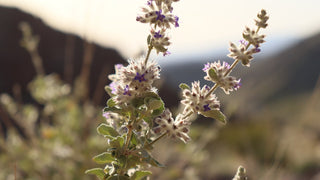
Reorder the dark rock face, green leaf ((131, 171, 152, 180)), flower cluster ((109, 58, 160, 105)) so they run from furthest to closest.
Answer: the dark rock face
green leaf ((131, 171, 152, 180))
flower cluster ((109, 58, 160, 105))

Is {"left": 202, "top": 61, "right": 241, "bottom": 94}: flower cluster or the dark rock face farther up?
the dark rock face

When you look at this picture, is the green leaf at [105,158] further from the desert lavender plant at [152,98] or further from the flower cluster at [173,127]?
the flower cluster at [173,127]

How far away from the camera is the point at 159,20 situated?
129 centimetres

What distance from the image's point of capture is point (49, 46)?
526 inches

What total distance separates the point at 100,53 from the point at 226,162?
6.16m

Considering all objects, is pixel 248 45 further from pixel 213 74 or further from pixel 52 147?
pixel 52 147

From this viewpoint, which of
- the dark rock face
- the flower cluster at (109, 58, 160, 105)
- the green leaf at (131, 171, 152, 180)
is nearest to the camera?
the flower cluster at (109, 58, 160, 105)

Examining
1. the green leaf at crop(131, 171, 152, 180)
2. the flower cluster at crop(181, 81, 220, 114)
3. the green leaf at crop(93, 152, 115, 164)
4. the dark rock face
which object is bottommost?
the green leaf at crop(131, 171, 152, 180)

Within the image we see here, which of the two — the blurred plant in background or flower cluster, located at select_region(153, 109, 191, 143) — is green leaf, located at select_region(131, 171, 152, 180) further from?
the blurred plant in background

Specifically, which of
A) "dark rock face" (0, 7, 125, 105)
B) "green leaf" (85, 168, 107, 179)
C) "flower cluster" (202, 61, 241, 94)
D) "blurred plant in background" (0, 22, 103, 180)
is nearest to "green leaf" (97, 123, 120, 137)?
"green leaf" (85, 168, 107, 179)

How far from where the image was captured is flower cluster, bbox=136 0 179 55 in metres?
1.28

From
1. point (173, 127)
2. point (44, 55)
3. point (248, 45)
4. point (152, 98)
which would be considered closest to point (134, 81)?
point (152, 98)

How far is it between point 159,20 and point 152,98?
10.7 inches

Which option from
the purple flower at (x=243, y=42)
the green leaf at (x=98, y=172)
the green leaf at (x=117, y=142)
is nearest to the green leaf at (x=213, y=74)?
the purple flower at (x=243, y=42)
